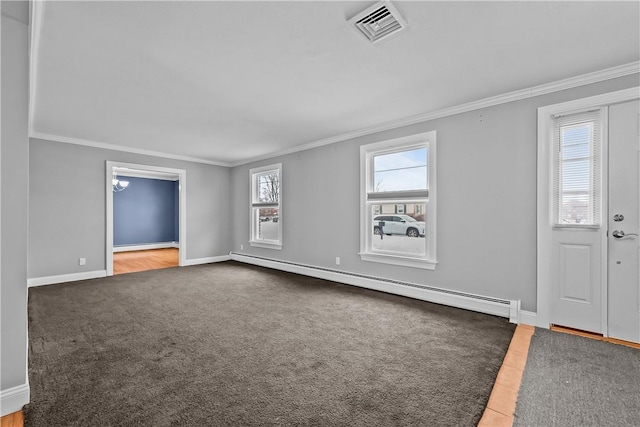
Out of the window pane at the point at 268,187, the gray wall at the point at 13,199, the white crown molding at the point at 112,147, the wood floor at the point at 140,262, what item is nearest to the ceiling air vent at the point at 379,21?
the gray wall at the point at 13,199

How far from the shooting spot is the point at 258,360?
218 centimetres

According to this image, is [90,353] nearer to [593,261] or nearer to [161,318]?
[161,318]

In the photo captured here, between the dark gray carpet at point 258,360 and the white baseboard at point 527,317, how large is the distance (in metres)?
0.19

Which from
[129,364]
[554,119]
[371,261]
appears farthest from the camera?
[371,261]

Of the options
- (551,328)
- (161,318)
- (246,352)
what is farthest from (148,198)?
Answer: (551,328)

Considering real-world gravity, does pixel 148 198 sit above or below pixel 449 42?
below

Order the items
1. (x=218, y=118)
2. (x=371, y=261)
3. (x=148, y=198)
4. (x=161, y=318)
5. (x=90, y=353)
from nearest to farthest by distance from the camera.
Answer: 1. (x=90, y=353)
2. (x=161, y=318)
3. (x=218, y=118)
4. (x=371, y=261)
5. (x=148, y=198)

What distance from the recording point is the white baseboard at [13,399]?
1.58 meters

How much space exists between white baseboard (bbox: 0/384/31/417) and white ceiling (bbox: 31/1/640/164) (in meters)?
2.27

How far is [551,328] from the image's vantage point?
2.79 m

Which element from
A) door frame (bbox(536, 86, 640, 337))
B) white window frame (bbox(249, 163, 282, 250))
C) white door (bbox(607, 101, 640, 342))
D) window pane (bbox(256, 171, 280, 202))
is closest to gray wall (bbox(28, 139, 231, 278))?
white window frame (bbox(249, 163, 282, 250))

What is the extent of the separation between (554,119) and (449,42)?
1585 mm

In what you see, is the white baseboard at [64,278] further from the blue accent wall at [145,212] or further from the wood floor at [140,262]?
the blue accent wall at [145,212]

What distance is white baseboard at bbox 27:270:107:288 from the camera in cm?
443
